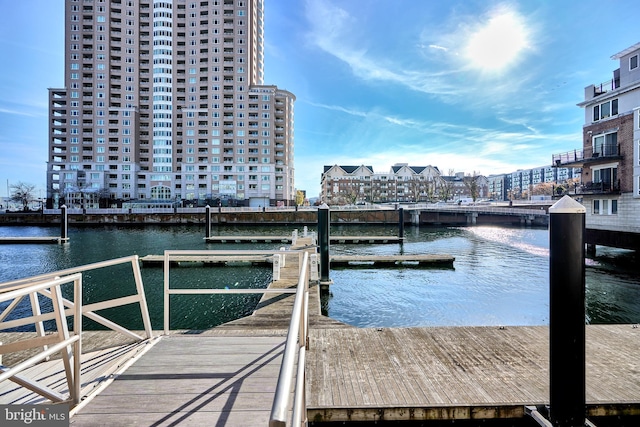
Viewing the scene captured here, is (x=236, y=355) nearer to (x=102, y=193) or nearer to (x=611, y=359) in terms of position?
(x=611, y=359)

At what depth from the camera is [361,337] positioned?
6.57 metres

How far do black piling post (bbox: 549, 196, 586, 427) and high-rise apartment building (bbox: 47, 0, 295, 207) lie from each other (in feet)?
260

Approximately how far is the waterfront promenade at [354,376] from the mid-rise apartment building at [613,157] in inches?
979

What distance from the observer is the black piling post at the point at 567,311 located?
3592 millimetres

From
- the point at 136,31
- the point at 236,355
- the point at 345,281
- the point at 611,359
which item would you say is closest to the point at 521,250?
the point at 345,281

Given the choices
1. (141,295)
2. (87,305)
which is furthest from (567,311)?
(87,305)

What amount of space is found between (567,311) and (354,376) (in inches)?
117

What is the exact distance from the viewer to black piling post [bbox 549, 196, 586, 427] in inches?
141

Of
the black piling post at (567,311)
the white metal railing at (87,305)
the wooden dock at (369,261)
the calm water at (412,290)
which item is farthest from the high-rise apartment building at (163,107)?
the black piling post at (567,311)

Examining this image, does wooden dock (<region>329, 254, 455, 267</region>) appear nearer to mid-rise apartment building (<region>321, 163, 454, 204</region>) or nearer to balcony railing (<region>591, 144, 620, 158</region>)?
balcony railing (<region>591, 144, 620, 158</region>)

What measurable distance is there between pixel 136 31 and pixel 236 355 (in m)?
103

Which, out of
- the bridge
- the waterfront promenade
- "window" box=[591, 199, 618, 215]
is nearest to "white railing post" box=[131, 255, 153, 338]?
the waterfront promenade

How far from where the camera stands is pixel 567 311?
366cm

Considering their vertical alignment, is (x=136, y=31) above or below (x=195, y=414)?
above
